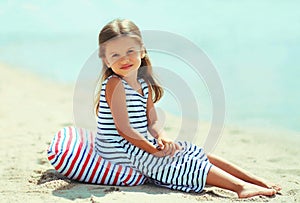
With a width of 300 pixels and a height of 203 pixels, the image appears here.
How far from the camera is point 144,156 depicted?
11.0ft

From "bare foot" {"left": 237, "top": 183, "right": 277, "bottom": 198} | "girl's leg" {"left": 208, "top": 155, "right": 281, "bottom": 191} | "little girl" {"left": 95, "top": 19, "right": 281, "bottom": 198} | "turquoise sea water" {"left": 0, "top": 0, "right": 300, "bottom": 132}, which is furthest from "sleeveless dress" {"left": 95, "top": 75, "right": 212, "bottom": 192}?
"turquoise sea water" {"left": 0, "top": 0, "right": 300, "bottom": 132}

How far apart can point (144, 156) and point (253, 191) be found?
2.31 feet

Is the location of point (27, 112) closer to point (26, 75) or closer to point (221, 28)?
point (26, 75)

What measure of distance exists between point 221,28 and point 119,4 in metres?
3.17

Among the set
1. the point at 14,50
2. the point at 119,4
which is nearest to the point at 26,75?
the point at 14,50

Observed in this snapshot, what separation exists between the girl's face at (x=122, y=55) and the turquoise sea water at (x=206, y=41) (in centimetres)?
331

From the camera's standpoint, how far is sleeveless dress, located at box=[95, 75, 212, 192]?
331cm

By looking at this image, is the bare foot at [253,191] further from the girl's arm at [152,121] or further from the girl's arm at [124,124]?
the girl's arm at [152,121]

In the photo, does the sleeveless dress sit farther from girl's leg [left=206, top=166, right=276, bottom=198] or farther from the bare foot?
the bare foot

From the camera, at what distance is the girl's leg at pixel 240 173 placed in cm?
339

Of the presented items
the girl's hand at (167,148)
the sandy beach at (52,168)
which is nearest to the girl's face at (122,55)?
the girl's hand at (167,148)

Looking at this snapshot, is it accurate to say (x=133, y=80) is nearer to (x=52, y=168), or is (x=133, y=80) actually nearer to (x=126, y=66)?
(x=126, y=66)

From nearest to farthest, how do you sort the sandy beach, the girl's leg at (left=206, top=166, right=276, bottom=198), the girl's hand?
1. the sandy beach
2. the girl's leg at (left=206, top=166, right=276, bottom=198)
3. the girl's hand

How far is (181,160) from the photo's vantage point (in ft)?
11.0
